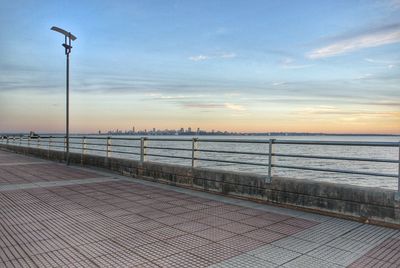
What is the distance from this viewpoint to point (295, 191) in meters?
7.24

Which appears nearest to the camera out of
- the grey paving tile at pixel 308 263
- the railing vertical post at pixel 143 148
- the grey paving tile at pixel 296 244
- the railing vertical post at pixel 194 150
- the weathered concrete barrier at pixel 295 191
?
the grey paving tile at pixel 308 263

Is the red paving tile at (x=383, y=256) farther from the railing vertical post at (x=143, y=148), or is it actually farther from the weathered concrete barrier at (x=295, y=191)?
the railing vertical post at (x=143, y=148)

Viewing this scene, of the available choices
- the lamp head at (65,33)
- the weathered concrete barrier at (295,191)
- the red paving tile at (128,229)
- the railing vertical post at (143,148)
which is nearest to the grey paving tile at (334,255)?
the red paving tile at (128,229)

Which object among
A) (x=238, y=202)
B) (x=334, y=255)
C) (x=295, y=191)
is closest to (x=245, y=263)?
(x=334, y=255)

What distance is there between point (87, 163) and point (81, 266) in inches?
452

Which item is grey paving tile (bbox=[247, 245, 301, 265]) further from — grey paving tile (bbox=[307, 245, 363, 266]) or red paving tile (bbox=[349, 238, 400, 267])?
red paving tile (bbox=[349, 238, 400, 267])

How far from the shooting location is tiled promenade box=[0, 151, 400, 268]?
442 cm

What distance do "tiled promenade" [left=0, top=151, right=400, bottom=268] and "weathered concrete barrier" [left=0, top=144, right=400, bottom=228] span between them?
28 cm

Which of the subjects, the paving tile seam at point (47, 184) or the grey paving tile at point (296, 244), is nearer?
the grey paving tile at point (296, 244)

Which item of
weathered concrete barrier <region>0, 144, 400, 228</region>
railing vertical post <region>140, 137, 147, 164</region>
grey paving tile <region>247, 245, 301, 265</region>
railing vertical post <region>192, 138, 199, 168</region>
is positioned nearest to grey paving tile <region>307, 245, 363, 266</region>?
grey paving tile <region>247, 245, 301, 265</region>

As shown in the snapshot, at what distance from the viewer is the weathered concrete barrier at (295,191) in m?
6.03

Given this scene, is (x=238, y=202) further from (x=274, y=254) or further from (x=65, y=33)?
(x=65, y=33)

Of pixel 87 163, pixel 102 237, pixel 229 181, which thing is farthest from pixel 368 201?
pixel 87 163

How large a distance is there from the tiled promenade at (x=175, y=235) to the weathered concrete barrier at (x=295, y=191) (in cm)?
28
